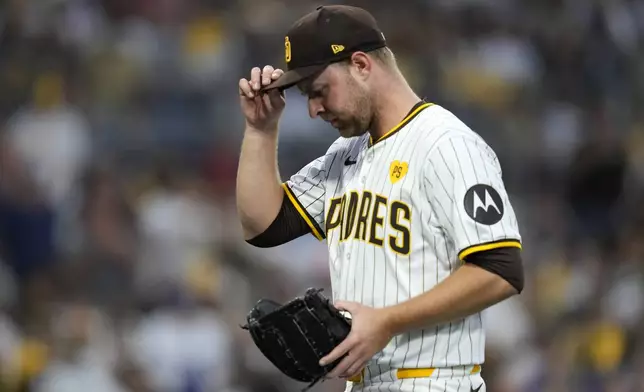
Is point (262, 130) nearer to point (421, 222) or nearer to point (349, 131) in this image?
point (349, 131)

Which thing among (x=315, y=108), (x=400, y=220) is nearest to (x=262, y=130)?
A: (x=315, y=108)

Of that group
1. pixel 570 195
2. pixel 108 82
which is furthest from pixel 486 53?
pixel 108 82

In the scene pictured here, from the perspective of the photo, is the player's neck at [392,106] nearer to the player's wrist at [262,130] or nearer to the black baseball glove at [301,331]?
the player's wrist at [262,130]

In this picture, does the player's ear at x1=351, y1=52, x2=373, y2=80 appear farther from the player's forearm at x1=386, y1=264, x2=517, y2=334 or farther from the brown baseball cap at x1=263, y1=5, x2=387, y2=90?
the player's forearm at x1=386, y1=264, x2=517, y2=334

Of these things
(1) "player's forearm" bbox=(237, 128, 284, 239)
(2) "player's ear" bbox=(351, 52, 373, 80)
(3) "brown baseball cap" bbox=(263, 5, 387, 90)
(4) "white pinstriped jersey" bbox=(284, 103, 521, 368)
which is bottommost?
(4) "white pinstriped jersey" bbox=(284, 103, 521, 368)

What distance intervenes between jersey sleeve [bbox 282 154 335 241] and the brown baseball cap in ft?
1.27

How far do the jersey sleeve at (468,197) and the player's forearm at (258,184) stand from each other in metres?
0.61

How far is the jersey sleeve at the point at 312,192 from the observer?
3.28m

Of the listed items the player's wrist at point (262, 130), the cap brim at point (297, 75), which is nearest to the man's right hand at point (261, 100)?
the player's wrist at point (262, 130)

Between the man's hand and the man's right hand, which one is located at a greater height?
the man's right hand

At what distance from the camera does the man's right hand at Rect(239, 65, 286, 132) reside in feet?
10.5

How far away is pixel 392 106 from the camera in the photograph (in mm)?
3033

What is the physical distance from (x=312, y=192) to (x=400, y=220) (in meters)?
0.44

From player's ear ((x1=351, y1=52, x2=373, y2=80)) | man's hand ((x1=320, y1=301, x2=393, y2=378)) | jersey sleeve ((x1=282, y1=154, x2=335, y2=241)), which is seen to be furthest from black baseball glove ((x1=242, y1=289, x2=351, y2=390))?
player's ear ((x1=351, y1=52, x2=373, y2=80))
